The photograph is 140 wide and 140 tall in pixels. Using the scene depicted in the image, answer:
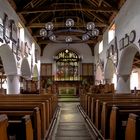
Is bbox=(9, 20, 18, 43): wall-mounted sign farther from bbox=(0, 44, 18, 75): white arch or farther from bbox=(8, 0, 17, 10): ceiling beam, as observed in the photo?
bbox=(8, 0, 17, 10): ceiling beam

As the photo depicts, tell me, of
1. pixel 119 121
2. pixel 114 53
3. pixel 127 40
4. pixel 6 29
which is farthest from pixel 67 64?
pixel 119 121

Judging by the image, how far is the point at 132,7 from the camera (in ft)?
40.0

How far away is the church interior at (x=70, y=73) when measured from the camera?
4.57 m

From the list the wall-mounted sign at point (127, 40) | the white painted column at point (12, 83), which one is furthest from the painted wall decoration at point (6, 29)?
the wall-mounted sign at point (127, 40)

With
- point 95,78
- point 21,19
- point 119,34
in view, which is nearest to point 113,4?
point 119,34

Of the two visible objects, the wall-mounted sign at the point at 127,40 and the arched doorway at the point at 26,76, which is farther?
the arched doorway at the point at 26,76

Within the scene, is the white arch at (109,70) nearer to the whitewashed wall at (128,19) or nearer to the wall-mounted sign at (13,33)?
the whitewashed wall at (128,19)

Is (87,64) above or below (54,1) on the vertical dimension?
below

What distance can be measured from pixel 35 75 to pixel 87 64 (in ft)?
17.7

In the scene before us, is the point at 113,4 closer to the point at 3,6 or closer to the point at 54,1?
→ the point at 54,1

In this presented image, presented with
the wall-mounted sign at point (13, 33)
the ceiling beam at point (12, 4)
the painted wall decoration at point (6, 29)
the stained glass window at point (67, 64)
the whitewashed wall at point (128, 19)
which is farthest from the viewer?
the stained glass window at point (67, 64)

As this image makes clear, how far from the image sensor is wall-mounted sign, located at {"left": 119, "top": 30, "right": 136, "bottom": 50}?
11.7 meters

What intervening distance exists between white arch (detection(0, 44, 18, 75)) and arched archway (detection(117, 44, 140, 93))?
531 cm

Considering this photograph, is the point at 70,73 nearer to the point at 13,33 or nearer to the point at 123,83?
the point at 123,83
